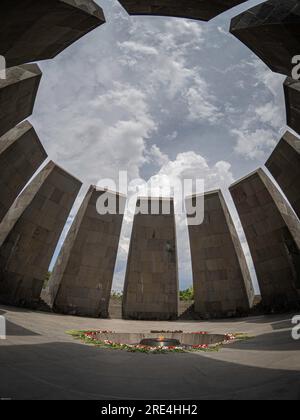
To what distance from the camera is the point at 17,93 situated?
10430mm

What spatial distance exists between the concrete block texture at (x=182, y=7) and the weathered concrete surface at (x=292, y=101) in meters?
4.79

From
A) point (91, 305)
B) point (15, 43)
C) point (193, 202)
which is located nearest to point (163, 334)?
point (91, 305)

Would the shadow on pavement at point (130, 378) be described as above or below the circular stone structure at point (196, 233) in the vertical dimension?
below

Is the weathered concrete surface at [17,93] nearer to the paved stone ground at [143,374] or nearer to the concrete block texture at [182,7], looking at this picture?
the concrete block texture at [182,7]

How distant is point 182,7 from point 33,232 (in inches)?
601

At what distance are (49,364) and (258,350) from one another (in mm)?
5749

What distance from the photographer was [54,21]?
7027mm

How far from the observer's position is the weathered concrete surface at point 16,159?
14.7m

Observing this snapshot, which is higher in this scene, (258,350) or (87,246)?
(87,246)

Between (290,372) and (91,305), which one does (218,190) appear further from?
(290,372)

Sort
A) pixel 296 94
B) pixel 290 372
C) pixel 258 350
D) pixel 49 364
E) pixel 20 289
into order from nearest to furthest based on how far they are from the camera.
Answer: pixel 290 372 → pixel 49 364 → pixel 258 350 → pixel 296 94 → pixel 20 289

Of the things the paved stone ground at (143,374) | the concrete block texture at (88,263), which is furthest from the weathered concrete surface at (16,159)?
the paved stone ground at (143,374)

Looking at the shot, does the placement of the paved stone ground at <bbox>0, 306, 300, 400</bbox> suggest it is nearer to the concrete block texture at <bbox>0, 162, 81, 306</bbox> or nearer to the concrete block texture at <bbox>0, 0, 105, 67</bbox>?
the concrete block texture at <bbox>0, 0, 105, 67</bbox>

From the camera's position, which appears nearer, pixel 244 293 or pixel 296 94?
pixel 296 94
